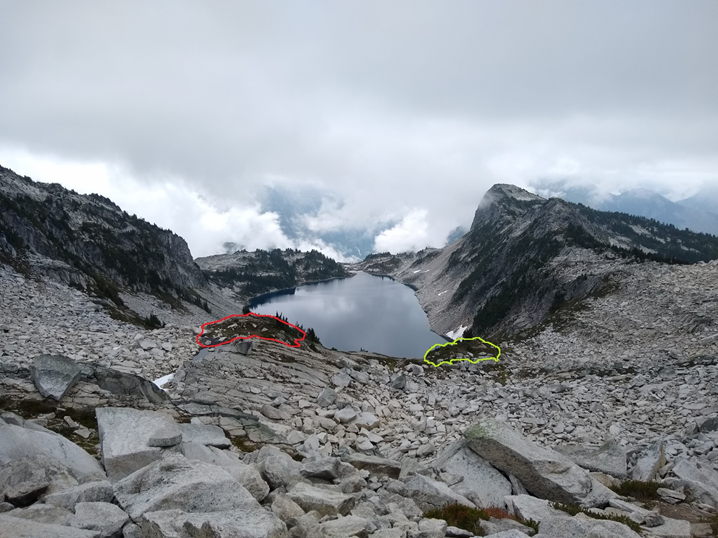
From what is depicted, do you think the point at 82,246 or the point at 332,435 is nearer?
the point at 332,435

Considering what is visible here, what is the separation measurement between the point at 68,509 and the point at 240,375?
15964mm

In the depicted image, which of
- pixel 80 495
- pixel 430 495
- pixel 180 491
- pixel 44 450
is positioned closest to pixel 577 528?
pixel 430 495

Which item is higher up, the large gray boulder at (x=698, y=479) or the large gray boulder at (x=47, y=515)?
the large gray boulder at (x=47, y=515)

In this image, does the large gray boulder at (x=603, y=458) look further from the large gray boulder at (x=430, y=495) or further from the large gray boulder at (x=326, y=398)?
the large gray boulder at (x=326, y=398)

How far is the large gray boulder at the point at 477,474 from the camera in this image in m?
11.8

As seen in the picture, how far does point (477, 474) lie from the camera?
12.9 metres

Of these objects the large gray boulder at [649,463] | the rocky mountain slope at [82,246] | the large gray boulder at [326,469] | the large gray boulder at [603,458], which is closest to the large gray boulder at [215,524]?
the large gray boulder at [326,469]

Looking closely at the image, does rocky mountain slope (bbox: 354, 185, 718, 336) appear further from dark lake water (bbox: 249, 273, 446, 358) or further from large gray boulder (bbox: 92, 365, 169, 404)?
large gray boulder (bbox: 92, 365, 169, 404)

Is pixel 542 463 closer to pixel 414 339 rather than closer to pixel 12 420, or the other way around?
pixel 12 420

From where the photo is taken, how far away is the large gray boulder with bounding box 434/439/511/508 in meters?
11.8

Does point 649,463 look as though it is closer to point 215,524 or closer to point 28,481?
point 215,524

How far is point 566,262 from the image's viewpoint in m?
69.1

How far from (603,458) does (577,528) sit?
8.82 m

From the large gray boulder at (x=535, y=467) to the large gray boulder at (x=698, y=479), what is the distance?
2.40 m
